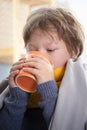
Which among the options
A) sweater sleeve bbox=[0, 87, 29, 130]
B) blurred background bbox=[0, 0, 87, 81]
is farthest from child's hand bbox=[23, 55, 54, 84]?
blurred background bbox=[0, 0, 87, 81]

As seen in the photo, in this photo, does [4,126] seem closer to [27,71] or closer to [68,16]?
[27,71]

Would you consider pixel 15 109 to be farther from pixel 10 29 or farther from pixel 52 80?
pixel 10 29

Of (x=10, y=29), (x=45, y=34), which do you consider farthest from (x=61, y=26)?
(x=10, y=29)

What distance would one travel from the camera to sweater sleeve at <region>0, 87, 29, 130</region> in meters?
0.83

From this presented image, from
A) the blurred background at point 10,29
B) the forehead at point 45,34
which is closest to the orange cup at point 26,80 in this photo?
the forehead at point 45,34

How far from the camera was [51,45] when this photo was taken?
2.82ft

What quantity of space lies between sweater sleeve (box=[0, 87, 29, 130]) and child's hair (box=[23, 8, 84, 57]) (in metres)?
0.20

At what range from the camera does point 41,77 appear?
0.76 metres

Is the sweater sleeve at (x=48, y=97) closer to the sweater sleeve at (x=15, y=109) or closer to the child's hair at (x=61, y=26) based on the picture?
the sweater sleeve at (x=15, y=109)

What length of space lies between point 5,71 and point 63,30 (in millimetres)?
814

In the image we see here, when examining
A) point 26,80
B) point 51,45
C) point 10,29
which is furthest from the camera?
point 10,29

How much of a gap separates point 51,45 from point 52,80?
0.13 m

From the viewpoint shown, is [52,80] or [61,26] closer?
[52,80]

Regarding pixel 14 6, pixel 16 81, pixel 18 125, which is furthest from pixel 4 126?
pixel 14 6
